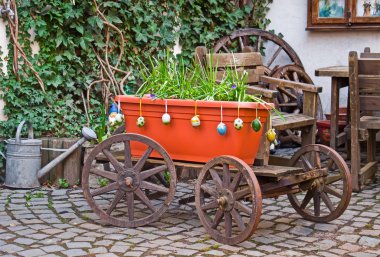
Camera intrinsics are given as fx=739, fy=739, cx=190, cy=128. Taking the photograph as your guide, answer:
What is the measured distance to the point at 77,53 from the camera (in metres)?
6.99

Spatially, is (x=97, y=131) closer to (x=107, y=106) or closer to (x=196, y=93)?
(x=107, y=106)

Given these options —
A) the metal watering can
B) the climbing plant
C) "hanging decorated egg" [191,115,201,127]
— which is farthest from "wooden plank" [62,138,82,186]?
"hanging decorated egg" [191,115,201,127]

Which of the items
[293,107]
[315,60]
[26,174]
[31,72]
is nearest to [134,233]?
[26,174]

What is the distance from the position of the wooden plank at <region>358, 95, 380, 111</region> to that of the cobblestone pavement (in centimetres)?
85

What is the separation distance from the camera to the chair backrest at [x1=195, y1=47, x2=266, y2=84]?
20.8 feet

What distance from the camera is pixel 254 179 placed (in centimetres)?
429

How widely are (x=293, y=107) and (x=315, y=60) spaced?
0.84 metres

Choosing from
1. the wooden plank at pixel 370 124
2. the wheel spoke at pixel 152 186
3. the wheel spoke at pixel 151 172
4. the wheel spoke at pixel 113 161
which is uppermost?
the wooden plank at pixel 370 124

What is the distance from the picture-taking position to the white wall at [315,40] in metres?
8.59

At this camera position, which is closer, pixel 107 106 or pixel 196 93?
pixel 196 93

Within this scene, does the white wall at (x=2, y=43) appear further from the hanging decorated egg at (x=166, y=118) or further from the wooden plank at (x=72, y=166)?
the hanging decorated egg at (x=166, y=118)

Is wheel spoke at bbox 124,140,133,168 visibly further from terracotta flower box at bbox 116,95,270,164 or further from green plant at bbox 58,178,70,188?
green plant at bbox 58,178,70,188

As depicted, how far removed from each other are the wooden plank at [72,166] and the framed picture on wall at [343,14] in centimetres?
365

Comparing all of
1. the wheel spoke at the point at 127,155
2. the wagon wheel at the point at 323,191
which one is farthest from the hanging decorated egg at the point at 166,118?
the wagon wheel at the point at 323,191
